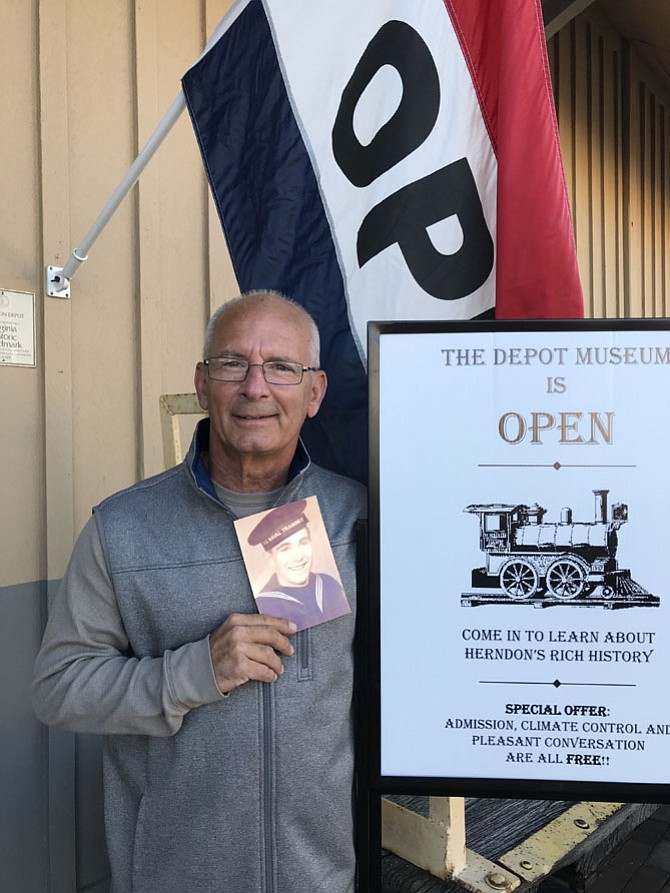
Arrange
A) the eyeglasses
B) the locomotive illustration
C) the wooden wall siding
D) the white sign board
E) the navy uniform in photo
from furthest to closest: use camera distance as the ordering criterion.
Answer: the wooden wall siding → the white sign board → the eyeglasses → the navy uniform in photo → the locomotive illustration

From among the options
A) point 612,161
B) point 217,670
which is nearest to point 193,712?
point 217,670

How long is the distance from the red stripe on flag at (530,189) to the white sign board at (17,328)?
56.4 inches

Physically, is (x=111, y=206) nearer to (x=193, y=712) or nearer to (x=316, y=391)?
(x=316, y=391)

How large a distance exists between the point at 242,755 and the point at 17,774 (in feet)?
4.02

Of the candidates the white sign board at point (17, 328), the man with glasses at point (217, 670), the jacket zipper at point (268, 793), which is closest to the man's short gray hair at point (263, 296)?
the man with glasses at point (217, 670)

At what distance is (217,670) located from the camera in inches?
45.6

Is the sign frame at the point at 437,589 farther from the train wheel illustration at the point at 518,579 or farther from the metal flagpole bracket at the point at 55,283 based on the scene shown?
the metal flagpole bracket at the point at 55,283

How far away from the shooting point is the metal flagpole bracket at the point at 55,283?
6.83ft

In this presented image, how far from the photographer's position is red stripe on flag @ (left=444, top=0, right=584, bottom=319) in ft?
4.28

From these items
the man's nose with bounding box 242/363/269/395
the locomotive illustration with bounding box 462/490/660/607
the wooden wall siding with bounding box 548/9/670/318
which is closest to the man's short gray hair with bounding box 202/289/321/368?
the man's nose with bounding box 242/363/269/395

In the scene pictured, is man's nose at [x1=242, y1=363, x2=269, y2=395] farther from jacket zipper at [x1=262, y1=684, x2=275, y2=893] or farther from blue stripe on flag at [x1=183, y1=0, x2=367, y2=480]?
jacket zipper at [x1=262, y1=684, x2=275, y2=893]

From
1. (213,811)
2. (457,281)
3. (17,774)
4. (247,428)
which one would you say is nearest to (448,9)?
(457,281)

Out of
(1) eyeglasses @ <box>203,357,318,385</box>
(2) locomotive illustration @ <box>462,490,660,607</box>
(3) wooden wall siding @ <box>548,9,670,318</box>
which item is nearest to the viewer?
(2) locomotive illustration @ <box>462,490,660,607</box>

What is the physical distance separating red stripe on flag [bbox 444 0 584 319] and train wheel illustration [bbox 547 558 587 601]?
501mm
